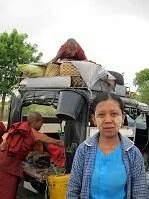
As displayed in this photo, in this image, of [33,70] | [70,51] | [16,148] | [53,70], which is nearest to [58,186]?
[16,148]

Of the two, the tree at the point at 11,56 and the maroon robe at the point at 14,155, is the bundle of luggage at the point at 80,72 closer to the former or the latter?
the maroon robe at the point at 14,155

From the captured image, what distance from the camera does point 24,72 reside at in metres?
5.60

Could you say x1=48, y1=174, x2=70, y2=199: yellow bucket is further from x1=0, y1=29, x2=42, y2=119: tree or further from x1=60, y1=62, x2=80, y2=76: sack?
x1=0, y1=29, x2=42, y2=119: tree

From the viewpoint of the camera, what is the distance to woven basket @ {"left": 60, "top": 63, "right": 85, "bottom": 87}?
4.68 m

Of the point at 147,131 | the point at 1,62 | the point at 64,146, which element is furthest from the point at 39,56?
the point at 64,146

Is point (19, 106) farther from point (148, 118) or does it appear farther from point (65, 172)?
point (148, 118)

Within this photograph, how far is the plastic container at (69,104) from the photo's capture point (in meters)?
4.14

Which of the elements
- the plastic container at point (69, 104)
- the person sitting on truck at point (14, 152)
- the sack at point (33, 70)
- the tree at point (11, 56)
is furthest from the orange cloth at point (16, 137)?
the tree at point (11, 56)

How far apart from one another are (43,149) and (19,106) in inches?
31.7

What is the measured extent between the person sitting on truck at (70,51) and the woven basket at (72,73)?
23.5 inches

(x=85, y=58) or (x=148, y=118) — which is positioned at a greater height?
(x=85, y=58)

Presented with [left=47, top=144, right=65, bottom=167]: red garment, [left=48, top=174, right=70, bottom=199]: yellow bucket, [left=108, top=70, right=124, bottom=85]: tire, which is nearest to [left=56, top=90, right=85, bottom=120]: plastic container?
[left=48, top=174, right=70, bottom=199]: yellow bucket

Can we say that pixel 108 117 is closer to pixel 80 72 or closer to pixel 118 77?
pixel 80 72

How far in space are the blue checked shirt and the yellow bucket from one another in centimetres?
200
